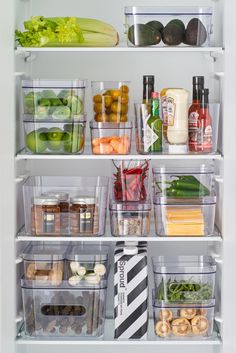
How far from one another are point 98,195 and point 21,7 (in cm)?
88

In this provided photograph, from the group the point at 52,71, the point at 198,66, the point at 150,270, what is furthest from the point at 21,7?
the point at 150,270

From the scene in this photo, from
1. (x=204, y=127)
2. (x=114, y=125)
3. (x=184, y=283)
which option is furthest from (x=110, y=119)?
(x=184, y=283)

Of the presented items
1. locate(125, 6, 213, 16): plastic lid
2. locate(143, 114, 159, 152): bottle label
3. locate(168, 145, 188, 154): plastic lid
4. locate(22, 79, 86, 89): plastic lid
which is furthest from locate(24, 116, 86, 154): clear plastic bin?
locate(125, 6, 213, 16): plastic lid

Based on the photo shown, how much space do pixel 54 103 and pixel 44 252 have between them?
0.61m

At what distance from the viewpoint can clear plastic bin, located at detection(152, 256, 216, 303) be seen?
308 centimetres

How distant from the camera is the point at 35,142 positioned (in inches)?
121

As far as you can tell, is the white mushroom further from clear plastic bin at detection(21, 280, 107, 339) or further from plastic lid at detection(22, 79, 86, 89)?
plastic lid at detection(22, 79, 86, 89)

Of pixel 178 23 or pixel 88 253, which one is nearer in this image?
pixel 178 23

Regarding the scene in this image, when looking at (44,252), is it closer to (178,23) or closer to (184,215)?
(184,215)

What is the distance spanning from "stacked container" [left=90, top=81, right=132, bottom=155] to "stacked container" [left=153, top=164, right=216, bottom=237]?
19cm

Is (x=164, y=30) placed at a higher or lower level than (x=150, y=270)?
higher

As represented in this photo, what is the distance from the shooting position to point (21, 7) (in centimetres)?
332

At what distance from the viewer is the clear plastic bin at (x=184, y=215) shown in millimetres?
3084

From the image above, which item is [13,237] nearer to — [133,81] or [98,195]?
[98,195]
